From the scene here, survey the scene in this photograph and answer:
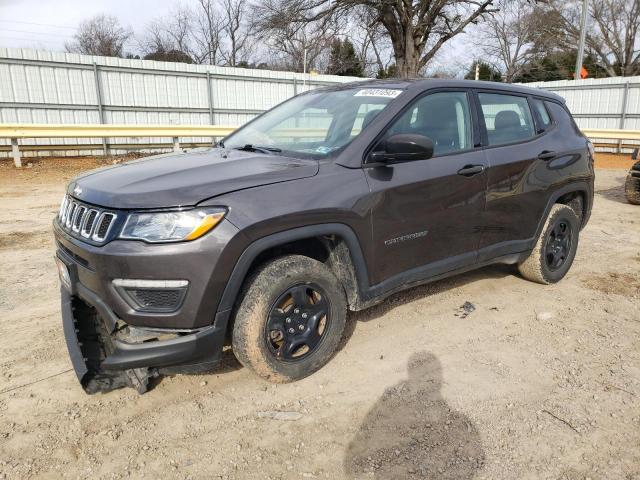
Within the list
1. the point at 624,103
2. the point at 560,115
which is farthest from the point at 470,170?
the point at 624,103

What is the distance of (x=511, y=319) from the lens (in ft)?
13.1

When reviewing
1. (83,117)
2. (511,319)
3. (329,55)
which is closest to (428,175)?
(511,319)

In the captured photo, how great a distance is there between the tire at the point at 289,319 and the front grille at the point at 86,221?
79 centimetres

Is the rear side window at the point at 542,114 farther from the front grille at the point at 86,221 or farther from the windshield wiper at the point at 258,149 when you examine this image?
the front grille at the point at 86,221

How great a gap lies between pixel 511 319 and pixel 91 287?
120 inches

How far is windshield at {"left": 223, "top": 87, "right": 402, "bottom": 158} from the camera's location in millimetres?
3307

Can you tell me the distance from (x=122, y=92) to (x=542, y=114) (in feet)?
45.6

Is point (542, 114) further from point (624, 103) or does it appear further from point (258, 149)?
point (624, 103)

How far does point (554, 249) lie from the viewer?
15.1ft

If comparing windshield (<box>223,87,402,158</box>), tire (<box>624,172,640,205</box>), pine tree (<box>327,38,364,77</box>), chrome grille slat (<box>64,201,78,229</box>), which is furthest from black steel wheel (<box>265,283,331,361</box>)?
pine tree (<box>327,38,364,77</box>)

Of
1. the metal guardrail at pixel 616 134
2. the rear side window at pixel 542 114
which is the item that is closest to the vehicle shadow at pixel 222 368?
the rear side window at pixel 542 114

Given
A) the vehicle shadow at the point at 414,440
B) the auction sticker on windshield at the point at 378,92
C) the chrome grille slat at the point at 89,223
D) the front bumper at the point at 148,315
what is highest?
the auction sticker on windshield at the point at 378,92

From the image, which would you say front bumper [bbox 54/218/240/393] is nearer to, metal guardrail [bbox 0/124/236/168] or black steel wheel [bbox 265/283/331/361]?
black steel wheel [bbox 265/283/331/361]

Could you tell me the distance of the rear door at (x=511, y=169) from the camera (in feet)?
12.7
